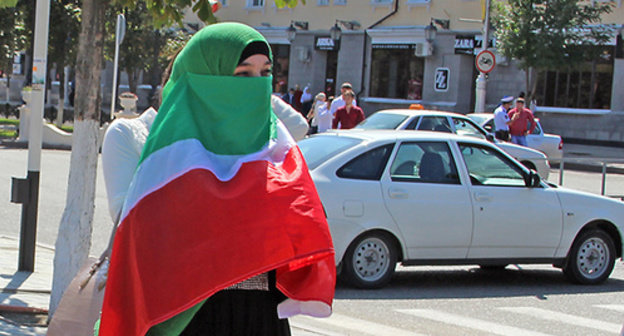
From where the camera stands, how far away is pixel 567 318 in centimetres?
802

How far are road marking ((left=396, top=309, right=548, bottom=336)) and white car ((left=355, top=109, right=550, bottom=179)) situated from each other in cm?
1055

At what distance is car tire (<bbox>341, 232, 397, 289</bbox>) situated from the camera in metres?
8.72

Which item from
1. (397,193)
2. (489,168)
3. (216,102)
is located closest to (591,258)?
(489,168)

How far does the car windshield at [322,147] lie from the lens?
8977 millimetres

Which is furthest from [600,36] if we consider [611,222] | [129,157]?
[129,157]

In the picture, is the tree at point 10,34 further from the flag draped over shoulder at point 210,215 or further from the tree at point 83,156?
the flag draped over shoulder at point 210,215

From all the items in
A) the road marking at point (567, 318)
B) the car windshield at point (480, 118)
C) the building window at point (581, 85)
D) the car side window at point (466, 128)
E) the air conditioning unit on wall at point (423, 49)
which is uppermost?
the air conditioning unit on wall at point (423, 49)

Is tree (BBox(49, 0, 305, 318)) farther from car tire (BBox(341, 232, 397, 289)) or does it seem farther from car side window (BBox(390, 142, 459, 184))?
car side window (BBox(390, 142, 459, 184))

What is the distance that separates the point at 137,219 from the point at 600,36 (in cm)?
3053

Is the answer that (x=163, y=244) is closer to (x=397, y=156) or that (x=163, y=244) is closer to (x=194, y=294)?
(x=194, y=294)

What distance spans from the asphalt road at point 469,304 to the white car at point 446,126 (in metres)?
7.07

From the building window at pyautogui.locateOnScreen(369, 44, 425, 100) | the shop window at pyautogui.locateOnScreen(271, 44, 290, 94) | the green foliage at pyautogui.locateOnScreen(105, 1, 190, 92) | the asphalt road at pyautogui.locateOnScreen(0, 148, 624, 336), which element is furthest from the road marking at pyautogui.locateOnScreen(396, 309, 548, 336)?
the shop window at pyautogui.locateOnScreen(271, 44, 290, 94)

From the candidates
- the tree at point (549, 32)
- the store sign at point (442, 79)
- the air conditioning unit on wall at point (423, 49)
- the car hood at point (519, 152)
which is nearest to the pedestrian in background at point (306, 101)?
the air conditioning unit on wall at point (423, 49)

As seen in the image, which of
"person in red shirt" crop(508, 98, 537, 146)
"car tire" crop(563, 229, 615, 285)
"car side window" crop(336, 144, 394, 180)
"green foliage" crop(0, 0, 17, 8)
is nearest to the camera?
"green foliage" crop(0, 0, 17, 8)
